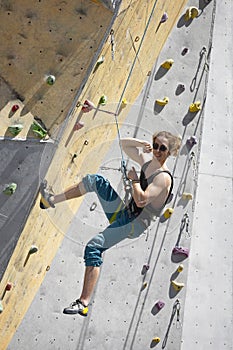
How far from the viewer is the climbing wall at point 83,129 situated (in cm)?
543

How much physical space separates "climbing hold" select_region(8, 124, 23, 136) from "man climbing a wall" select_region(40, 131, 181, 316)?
0.34 m

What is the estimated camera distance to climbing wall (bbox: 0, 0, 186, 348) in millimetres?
5430

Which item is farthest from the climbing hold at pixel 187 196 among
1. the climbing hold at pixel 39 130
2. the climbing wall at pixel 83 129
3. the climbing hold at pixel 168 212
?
the climbing hold at pixel 39 130

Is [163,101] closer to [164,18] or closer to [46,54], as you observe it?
[164,18]


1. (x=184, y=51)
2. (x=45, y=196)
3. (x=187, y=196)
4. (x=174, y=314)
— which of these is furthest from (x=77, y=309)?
(x=184, y=51)

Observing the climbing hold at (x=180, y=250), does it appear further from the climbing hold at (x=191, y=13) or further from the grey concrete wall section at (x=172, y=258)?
the climbing hold at (x=191, y=13)

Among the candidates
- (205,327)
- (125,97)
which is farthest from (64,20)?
(205,327)

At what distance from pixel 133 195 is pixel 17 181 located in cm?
72

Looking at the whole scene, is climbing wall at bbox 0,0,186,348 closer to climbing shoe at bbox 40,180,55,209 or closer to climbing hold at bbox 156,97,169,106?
climbing shoe at bbox 40,180,55,209

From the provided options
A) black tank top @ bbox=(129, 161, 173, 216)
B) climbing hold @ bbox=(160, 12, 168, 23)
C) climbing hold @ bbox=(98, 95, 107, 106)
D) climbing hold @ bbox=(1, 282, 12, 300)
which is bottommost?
climbing hold @ bbox=(1, 282, 12, 300)

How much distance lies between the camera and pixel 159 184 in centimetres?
525

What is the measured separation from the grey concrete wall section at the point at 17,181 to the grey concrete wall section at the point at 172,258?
2.41 ft

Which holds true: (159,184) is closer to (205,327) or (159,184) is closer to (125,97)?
(125,97)

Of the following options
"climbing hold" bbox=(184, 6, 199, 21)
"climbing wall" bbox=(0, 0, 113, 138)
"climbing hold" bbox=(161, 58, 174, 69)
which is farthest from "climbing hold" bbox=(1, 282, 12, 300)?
"climbing hold" bbox=(184, 6, 199, 21)
